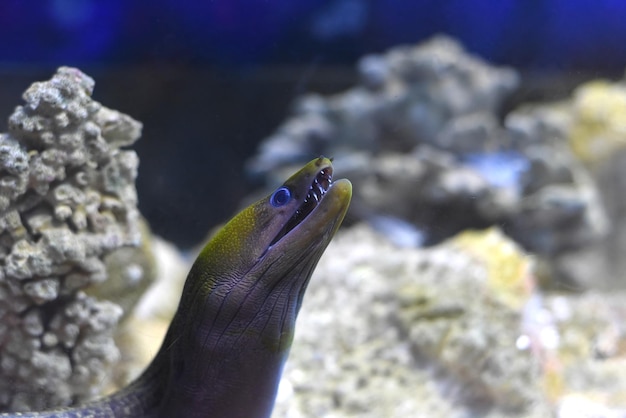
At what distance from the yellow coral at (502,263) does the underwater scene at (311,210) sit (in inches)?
0.8

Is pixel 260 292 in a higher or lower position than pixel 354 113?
lower

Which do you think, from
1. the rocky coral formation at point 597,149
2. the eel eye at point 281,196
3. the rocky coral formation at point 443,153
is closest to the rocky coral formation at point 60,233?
the eel eye at point 281,196

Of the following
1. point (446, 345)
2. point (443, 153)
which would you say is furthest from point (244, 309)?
point (443, 153)

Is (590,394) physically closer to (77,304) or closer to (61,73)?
(77,304)

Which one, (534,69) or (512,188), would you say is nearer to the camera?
(534,69)

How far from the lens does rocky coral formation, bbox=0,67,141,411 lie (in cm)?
155

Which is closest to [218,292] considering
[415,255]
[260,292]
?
[260,292]

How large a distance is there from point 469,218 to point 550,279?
638 millimetres

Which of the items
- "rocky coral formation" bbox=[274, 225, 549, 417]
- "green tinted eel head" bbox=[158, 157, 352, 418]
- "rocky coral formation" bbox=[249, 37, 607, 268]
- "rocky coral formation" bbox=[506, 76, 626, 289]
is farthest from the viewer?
"rocky coral formation" bbox=[506, 76, 626, 289]

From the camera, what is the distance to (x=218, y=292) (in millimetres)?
1399

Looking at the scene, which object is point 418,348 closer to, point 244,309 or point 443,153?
point 244,309

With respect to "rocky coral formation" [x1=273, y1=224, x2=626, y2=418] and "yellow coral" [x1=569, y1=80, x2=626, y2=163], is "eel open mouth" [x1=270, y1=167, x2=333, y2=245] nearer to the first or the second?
A: "rocky coral formation" [x1=273, y1=224, x2=626, y2=418]

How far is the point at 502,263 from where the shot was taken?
291cm

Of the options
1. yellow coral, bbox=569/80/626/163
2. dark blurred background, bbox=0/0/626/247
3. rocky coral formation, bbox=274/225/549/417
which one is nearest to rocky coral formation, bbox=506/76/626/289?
yellow coral, bbox=569/80/626/163
